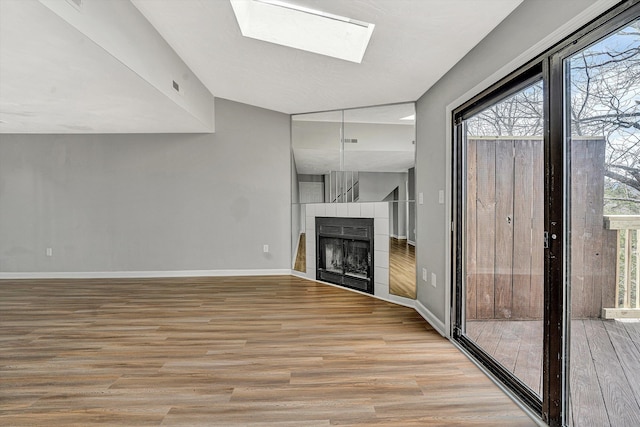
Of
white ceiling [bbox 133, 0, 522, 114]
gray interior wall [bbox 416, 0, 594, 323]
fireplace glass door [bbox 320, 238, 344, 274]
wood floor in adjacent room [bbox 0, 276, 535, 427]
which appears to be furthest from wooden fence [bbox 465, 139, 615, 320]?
fireplace glass door [bbox 320, 238, 344, 274]

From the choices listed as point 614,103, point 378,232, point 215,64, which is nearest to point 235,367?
point 378,232

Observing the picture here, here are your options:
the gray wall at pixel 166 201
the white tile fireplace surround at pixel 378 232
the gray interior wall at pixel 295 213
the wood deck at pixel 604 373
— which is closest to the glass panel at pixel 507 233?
the wood deck at pixel 604 373

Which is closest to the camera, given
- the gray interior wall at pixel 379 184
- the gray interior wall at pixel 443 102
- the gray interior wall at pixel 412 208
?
the gray interior wall at pixel 443 102

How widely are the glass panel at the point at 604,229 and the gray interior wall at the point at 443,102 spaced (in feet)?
0.96

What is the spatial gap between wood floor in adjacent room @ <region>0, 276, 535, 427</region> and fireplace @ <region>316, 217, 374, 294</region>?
58cm

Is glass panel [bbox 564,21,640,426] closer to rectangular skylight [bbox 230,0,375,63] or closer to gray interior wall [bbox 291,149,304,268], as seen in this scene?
rectangular skylight [bbox 230,0,375,63]

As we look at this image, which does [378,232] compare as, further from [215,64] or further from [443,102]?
[215,64]

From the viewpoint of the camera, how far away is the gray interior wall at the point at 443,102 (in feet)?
5.86

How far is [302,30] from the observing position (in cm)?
295

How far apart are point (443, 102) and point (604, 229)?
75.8 inches

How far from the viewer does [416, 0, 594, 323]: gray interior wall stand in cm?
179

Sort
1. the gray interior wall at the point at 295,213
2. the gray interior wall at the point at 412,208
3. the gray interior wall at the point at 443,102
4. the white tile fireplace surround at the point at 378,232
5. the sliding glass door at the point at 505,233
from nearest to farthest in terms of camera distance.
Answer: the gray interior wall at the point at 443,102 < the sliding glass door at the point at 505,233 < the gray interior wall at the point at 412,208 < the white tile fireplace surround at the point at 378,232 < the gray interior wall at the point at 295,213

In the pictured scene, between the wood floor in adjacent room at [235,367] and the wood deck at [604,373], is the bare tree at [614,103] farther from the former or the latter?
the wood floor in adjacent room at [235,367]

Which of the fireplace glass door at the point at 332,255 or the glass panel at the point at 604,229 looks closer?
the glass panel at the point at 604,229
